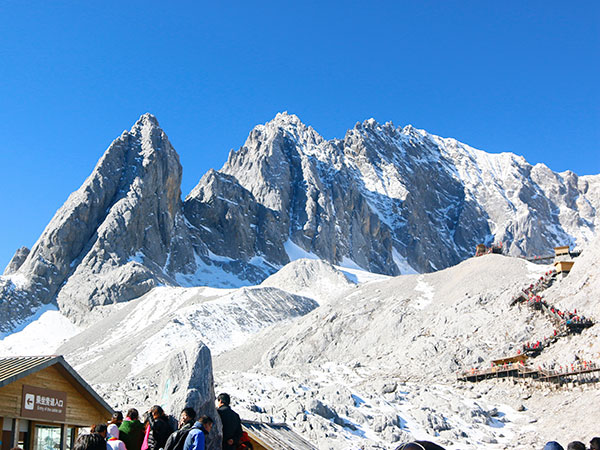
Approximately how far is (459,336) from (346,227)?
144182mm

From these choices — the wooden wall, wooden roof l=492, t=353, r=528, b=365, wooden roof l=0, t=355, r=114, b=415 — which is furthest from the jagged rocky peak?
wooden roof l=0, t=355, r=114, b=415

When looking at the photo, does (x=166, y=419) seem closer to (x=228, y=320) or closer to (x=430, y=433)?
(x=430, y=433)

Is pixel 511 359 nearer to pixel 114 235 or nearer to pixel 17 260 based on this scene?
pixel 114 235

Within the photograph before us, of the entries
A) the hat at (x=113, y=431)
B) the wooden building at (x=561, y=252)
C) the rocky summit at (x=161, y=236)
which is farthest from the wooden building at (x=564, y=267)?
the rocky summit at (x=161, y=236)

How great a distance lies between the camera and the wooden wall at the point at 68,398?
45.6ft

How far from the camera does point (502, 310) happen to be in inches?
1905

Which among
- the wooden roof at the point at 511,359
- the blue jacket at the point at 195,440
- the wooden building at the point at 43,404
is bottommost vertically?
the blue jacket at the point at 195,440

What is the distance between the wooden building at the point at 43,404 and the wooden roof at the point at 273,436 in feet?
12.2

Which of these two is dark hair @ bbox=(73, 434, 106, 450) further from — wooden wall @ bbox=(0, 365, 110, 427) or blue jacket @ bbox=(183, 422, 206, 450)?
wooden wall @ bbox=(0, 365, 110, 427)

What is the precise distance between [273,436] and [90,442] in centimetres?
1115

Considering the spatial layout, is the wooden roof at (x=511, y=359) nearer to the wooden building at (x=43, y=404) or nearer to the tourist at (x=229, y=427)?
the wooden building at (x=43, y=404)

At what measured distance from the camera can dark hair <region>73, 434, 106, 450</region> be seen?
855 centimetres

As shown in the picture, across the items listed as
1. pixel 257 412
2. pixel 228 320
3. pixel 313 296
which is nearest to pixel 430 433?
pixel 257 412

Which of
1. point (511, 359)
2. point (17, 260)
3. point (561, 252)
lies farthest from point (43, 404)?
point (17, 260)
